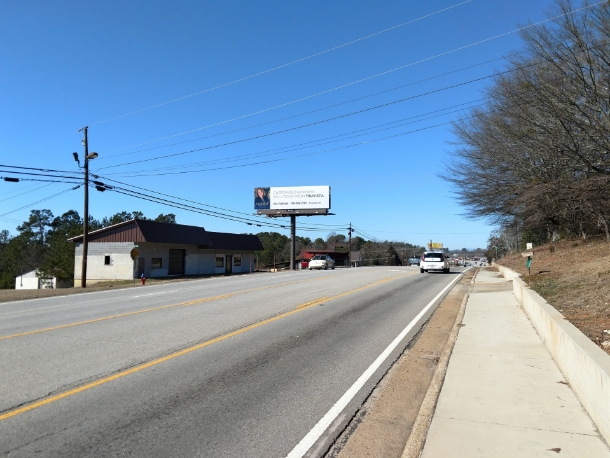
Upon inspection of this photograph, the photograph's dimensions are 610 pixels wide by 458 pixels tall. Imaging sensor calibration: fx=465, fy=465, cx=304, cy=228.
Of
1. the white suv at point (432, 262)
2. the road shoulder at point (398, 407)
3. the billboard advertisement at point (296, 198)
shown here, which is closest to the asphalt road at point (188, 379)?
the road shoulder at point (398, 407)

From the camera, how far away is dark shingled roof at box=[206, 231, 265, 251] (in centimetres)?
4641

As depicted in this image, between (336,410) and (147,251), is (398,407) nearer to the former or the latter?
(336,410)

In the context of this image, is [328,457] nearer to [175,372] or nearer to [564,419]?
[564,419]

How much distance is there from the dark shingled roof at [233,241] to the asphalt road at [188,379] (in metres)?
33.8

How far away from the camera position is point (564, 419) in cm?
494

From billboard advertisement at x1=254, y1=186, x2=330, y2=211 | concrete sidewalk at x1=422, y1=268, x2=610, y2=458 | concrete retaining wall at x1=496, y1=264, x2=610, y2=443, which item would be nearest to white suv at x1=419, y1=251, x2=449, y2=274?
concrete sidewalk at x1=422, y1=268, x2=610, y2=458

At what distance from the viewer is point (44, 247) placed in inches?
3927

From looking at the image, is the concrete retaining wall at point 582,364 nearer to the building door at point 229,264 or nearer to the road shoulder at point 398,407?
the road shoulder at point 398,407

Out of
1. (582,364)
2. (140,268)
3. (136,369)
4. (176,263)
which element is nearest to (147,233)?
(140,268)

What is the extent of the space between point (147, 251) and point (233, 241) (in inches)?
462

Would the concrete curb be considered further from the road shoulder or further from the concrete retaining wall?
the concrete retaining wall

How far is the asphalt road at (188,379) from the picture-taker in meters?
4.50

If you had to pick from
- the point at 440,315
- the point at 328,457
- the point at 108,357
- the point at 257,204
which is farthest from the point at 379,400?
the point at 257,204

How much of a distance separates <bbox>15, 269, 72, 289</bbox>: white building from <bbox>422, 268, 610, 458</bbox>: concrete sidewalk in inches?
2102
